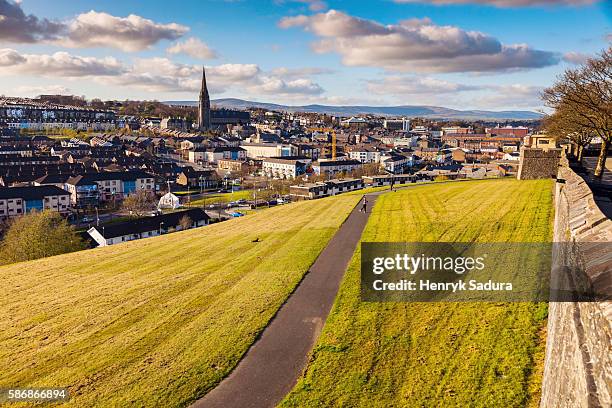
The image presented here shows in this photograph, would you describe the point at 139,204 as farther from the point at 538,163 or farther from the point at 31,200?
the point at 538,163

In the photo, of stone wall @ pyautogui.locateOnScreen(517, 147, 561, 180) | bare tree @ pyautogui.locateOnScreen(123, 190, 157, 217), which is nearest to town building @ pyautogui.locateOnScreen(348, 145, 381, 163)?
bare tree @ pyautogui.locateOnScreen(123, 190, 157, 217)

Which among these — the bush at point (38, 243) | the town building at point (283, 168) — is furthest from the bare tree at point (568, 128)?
the town building at point (283, 168)

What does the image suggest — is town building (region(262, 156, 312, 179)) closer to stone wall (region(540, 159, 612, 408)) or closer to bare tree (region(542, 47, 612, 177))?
bare tree (region(542, 47, 612, 177))

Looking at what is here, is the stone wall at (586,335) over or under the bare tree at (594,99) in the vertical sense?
under

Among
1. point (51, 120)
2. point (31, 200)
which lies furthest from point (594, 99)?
point (51, 120)

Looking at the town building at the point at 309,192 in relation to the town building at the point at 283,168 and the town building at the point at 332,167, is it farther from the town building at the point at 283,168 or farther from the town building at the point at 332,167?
the town building at the point at 283,168

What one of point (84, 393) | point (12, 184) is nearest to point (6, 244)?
point (84, 393)
